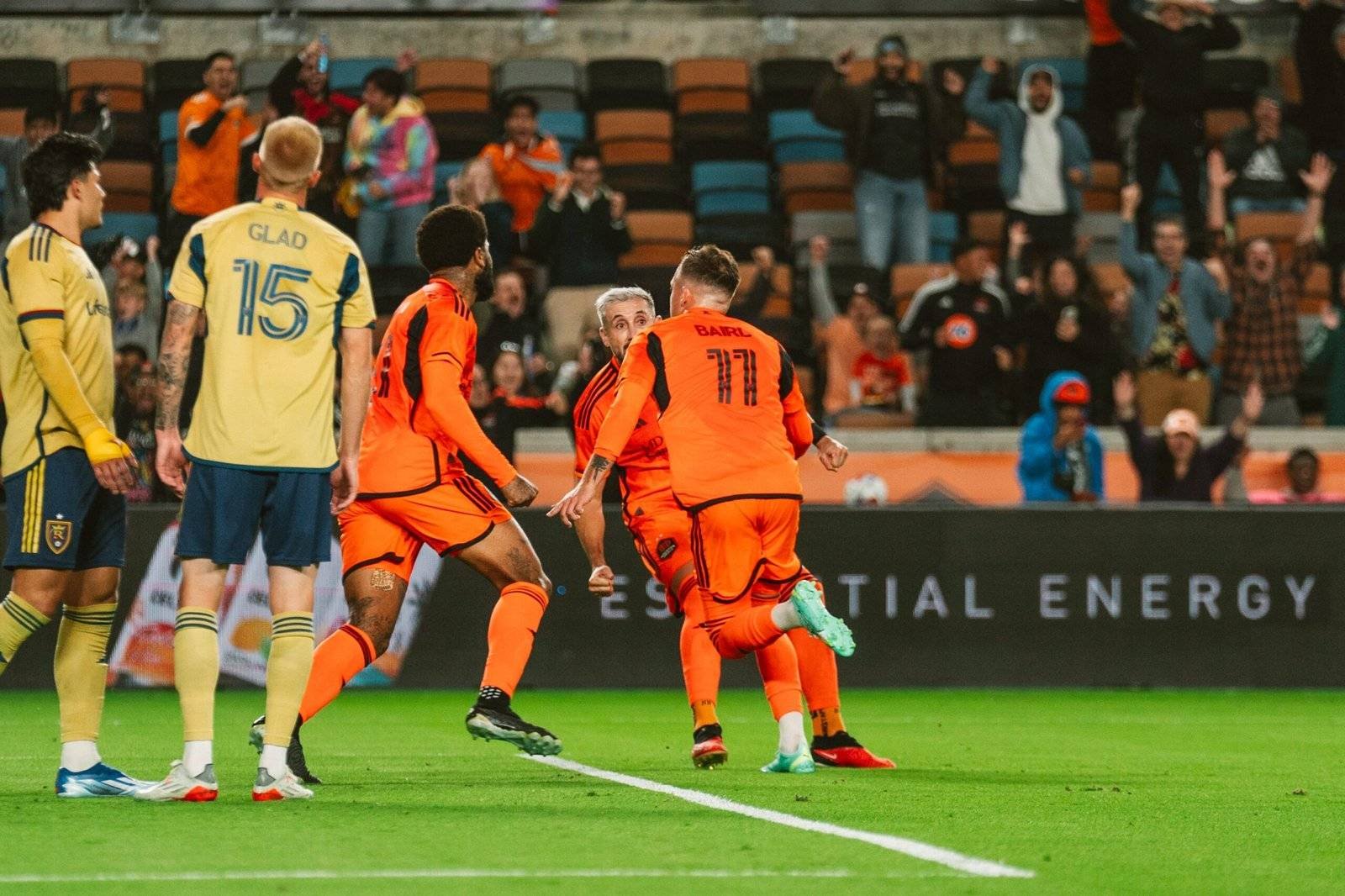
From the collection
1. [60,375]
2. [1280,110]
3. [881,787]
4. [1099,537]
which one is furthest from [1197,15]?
[60,375]

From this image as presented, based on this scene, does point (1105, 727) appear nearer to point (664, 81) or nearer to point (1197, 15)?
point (1197, 15)

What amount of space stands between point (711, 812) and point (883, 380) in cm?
927

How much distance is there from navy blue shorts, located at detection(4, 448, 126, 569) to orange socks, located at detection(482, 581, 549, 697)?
152cm

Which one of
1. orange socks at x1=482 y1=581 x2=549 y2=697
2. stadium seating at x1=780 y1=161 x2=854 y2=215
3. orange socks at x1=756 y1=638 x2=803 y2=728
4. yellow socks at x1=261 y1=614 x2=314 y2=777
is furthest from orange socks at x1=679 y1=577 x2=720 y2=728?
stadium seating at x1=780 y1=161 x2=854 y2=215

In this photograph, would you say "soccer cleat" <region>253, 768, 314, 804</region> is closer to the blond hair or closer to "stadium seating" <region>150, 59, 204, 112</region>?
the blond hair

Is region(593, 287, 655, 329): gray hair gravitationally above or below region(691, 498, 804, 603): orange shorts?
above

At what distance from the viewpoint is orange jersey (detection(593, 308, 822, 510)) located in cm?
760

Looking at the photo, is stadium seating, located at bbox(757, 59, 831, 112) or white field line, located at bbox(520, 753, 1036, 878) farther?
stadium seating, located at bbox(757, 59, 831, 112)

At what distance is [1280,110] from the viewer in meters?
18.5

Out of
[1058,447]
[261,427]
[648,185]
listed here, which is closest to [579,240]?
[648,185]

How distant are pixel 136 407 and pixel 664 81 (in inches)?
309

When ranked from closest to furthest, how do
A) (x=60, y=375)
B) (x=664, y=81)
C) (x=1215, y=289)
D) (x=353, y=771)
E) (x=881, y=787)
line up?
(x=60, y=375), (x=881, y=787), (x=353, y=771), (x=1215, y=289), (x=664, y=81)

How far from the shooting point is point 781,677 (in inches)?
297

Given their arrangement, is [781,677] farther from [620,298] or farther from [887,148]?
[887,148]
